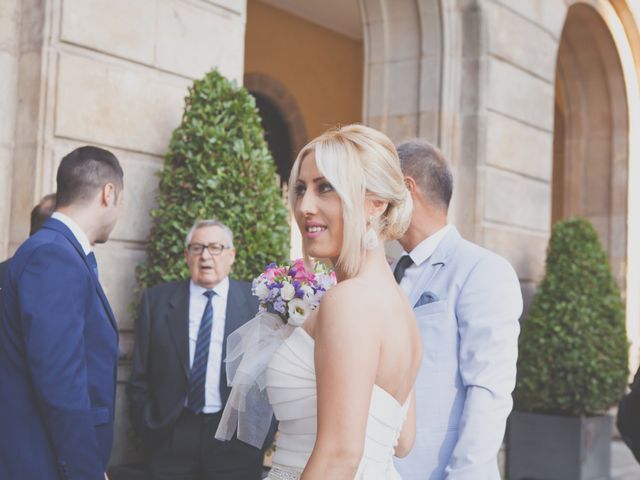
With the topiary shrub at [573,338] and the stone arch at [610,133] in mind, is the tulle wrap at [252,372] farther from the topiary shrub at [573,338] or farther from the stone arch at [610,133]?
the stone arch at [610,133]

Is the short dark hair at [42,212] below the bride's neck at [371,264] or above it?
above

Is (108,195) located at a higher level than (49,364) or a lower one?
higher

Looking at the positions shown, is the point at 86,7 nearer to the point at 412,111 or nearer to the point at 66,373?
the point at 66,373

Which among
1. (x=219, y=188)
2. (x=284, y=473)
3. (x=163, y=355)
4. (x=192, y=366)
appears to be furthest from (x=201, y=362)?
(x=284, y=473)

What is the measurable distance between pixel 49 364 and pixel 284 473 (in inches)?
37.2

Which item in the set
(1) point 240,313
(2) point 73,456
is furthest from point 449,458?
(1) point 240,313

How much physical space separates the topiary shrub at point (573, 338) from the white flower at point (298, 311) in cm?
610

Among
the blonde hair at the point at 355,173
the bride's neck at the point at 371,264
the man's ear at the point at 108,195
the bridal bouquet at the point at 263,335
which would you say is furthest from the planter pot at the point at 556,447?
the blonde hair at the point at 355,173

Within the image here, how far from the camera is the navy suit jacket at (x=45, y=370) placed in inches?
110

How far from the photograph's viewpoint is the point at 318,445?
78.5 inches

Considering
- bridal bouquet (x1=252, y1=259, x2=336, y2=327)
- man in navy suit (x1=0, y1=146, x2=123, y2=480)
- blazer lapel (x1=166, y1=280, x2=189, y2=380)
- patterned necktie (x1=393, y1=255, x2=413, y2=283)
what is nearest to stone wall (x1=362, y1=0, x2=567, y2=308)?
blazer lapel (x1=166, y1=280, x2=189, y2=380)

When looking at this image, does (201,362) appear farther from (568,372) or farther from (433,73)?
(568,372)

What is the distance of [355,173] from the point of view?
2135 mm

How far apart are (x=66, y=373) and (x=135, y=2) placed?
Answer: 2924 mm
